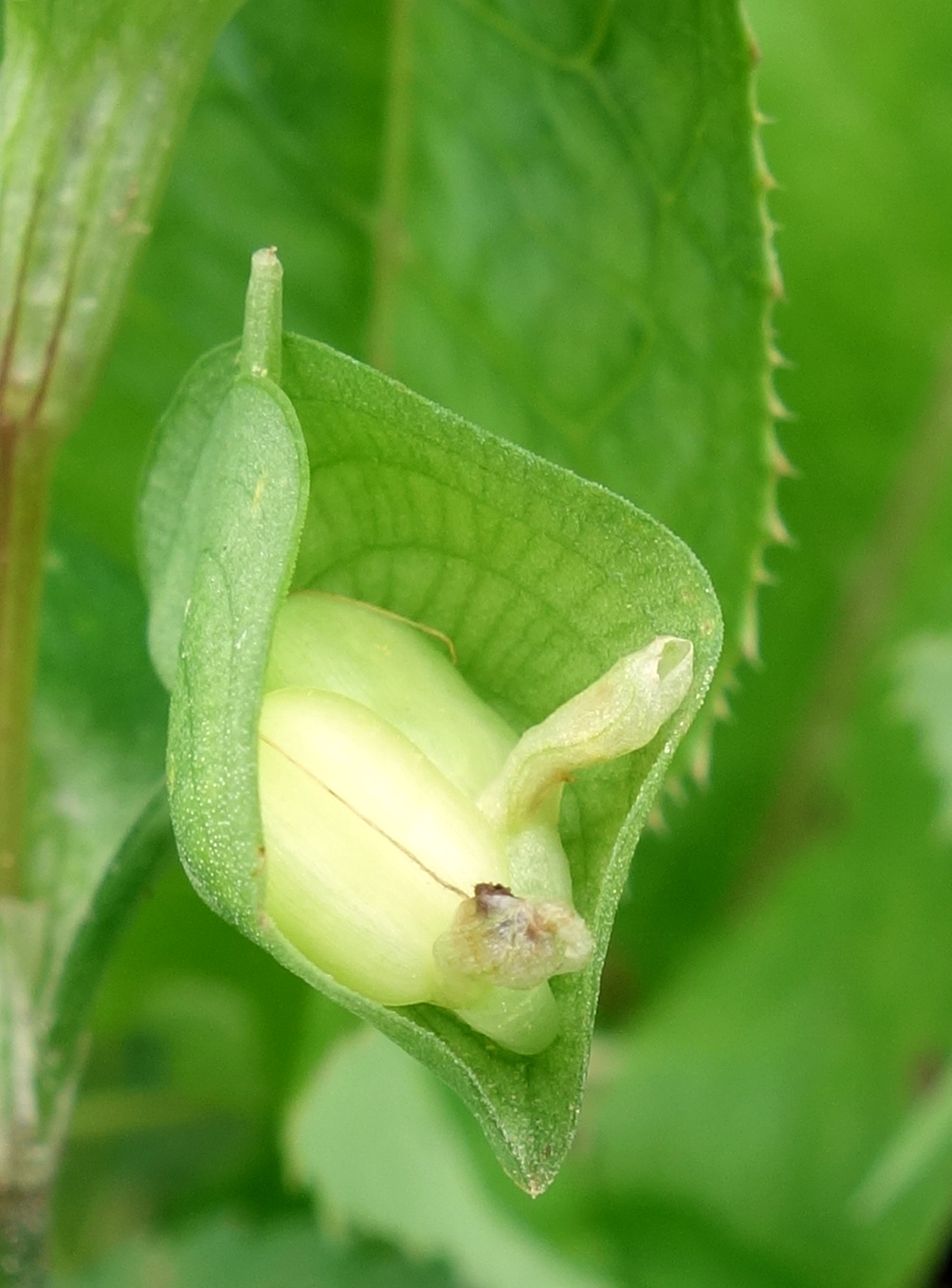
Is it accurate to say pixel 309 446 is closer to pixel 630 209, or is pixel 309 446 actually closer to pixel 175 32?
pixel 175 32

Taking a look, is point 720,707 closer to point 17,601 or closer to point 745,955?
point 17,601

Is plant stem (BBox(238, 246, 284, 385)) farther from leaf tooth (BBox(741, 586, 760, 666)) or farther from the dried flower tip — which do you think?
leaf tooth (BBox(741, 586, 760, 666))

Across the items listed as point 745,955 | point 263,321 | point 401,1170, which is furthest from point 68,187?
point 745,955

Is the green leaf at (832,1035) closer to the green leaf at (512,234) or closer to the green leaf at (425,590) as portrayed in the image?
the green leaf at (512,234)

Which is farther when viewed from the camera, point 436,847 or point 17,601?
point 17,601

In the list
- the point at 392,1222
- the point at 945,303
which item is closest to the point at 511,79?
the point at 945,303
